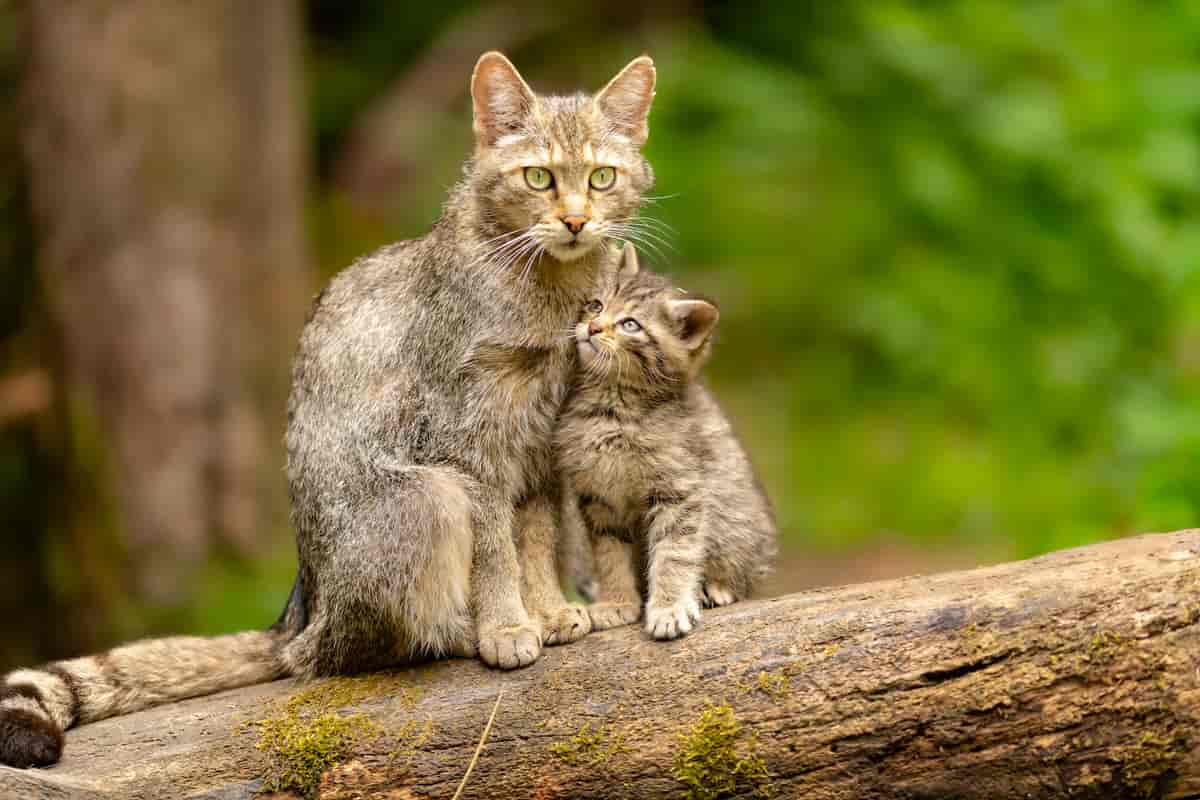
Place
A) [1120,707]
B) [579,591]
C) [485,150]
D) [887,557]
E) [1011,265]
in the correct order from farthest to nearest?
[1011,265] → [887,557] → [579,591] → [485,150] → [1120,707]

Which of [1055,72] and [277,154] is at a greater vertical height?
[1055,72]

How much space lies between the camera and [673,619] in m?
5.09

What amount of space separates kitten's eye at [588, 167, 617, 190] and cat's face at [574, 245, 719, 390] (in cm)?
46

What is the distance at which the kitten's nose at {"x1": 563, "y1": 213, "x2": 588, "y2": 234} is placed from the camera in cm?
521

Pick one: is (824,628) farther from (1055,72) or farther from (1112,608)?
(1055,72)

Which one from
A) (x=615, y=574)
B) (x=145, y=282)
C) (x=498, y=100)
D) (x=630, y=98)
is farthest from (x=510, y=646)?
(x=145, y=282)

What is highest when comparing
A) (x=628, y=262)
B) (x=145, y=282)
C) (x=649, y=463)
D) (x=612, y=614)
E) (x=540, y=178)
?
(x=145, y=282)

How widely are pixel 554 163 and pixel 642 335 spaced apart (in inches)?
31.6

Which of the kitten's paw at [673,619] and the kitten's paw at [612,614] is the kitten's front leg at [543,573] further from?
the kitten's paw at [673,619]

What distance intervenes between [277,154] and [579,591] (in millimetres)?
5069

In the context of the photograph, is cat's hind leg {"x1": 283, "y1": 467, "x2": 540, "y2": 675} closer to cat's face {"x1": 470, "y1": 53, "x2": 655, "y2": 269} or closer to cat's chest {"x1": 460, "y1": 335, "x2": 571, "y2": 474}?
cat's chest {"x1": 460, "y1": 335, "x2": 571, "y2": 474}

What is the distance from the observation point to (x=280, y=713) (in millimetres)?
5164

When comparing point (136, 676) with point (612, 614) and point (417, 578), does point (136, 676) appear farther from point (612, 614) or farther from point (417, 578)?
point (612, 614)

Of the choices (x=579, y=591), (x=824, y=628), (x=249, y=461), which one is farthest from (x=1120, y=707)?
(x=249, y=461)
